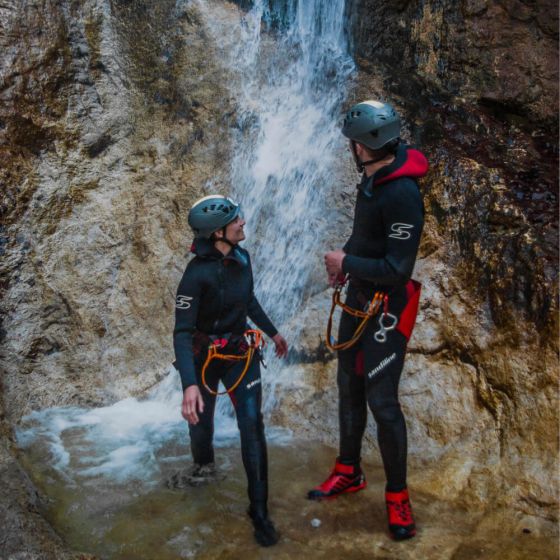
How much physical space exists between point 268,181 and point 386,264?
164 inches

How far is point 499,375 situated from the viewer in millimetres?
5469

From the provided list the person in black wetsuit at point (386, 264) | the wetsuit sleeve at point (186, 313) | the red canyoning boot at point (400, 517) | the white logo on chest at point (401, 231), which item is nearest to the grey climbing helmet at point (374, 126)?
the person in black wetsuit at point (386, 264)

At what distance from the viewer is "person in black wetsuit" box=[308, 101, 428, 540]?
4.17 metres

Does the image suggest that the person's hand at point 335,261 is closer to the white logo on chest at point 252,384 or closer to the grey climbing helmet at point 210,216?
the grey climbing helmet at point 210,216

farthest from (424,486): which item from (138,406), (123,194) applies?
(123,194)

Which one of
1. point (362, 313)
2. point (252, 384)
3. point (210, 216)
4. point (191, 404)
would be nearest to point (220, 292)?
point (210, 216)

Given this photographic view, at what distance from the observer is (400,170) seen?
13.9 feet

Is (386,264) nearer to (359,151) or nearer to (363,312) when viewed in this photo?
(363,312)

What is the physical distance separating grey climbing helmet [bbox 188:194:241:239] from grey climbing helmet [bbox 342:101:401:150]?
1.07 m

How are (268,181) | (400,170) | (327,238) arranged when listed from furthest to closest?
(268,181)
(327,238)
(400,170)

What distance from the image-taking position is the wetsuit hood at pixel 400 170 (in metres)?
4.25

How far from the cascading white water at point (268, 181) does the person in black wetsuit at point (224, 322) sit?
1523 millimetres

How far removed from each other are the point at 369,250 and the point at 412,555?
2.15m

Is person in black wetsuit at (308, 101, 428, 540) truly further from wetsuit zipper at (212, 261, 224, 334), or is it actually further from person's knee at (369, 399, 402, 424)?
wetsuit zipper at (212, 261, 224, 334)
